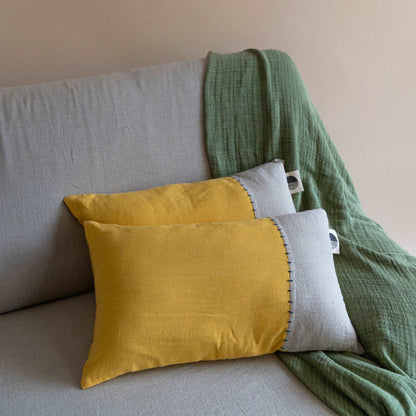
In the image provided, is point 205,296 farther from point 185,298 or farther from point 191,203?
point 191,203

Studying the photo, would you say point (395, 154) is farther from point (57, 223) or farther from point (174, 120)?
point (57, 223)

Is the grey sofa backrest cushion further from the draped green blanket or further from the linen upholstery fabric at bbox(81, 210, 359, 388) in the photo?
the linen upholstery fabric at bbox(81, 210, 359, 388)

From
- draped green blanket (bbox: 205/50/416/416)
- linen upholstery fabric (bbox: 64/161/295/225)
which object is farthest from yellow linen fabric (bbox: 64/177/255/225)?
draped green blanket (bbox: 205/50/416/416)

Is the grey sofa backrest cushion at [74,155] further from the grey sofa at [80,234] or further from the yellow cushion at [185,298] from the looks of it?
the yellow cushion at [185,298]

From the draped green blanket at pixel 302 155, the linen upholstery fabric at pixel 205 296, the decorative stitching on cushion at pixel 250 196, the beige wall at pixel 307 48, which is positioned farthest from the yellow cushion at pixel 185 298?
the beige wall at pixel 307 48

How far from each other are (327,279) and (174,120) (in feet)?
1.85

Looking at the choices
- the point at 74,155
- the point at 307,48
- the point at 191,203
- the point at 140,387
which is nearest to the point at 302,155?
the point at 191,203

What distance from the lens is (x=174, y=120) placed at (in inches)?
50.6

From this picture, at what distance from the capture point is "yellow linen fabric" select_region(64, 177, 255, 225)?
1126 millimetres

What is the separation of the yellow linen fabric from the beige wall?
1.77 ft

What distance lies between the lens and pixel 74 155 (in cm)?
120

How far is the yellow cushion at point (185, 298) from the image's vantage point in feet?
3.13

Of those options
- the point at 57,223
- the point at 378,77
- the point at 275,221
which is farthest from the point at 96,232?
the point at 378,77

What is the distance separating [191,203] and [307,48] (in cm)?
82
